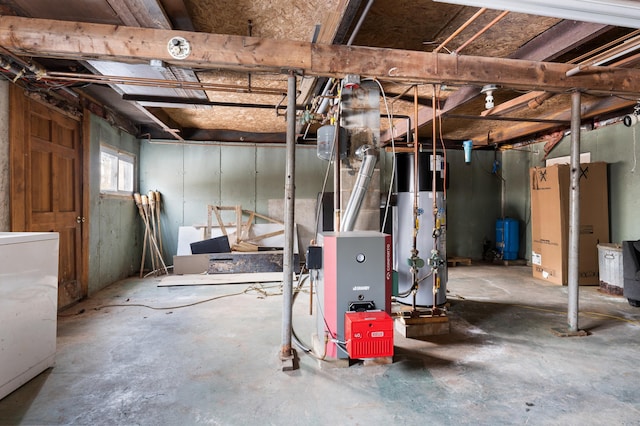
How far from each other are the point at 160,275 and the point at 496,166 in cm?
680

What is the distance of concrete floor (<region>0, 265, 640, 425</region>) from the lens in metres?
1.80

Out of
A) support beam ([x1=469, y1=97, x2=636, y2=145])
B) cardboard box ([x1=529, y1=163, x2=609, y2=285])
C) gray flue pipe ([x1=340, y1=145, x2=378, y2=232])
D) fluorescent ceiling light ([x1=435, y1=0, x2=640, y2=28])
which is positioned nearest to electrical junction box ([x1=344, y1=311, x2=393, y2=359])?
gray flue pipe ([x1=340, y1=145, x2=378, y2=232])

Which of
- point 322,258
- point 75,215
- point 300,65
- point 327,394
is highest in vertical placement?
point 300,65

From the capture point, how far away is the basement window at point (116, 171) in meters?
4.66

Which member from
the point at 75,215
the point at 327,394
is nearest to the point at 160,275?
the point at 75,215

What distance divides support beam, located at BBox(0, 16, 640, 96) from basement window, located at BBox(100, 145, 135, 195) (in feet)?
8.43

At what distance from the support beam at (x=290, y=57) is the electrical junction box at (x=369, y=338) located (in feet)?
5.92

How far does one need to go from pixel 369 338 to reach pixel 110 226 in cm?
421

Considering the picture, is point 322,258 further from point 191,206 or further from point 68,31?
point 191,206

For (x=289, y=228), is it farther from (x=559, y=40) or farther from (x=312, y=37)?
(x=559, y=40)

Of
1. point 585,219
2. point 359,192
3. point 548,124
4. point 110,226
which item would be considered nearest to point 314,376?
point 359,192

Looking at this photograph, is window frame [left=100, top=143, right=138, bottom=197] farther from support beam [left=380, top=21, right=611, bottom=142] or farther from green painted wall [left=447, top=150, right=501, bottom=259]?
green painted wall [left=447, top=150, right=501, bottom=259]

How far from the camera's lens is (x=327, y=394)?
199 centimetres

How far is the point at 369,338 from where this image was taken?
2.06 metres
